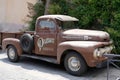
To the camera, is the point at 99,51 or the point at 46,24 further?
the point at 46,24

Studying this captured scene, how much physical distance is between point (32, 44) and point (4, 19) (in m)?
6.61

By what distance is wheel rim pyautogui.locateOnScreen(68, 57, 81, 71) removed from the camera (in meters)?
7.66

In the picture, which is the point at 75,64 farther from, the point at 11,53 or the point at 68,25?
the point at 11,53

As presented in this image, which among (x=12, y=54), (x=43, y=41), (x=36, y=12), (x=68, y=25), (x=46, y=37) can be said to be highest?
(x=36, y=12)

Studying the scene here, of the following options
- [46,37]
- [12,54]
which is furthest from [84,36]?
[12,54]

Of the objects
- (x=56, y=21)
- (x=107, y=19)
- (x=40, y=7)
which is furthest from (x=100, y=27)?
(x=40, y=7)

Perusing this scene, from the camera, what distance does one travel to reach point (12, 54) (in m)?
9.64

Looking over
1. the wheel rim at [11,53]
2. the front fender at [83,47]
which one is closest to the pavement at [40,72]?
the wheel rim at [11,53]

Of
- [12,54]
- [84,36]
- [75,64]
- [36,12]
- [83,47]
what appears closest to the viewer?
[83,47]

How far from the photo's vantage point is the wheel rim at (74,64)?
7656 millimetres

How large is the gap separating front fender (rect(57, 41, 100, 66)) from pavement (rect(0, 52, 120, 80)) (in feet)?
2.20

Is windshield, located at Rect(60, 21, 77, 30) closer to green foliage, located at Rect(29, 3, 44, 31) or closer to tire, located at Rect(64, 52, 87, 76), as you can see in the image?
tire, located at Rect(64, 52, 87, 76)

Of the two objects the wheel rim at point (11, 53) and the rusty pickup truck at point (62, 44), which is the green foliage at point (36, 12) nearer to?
the rusty pickup truck at point (62, 44)

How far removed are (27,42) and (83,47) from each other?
8.03ft
